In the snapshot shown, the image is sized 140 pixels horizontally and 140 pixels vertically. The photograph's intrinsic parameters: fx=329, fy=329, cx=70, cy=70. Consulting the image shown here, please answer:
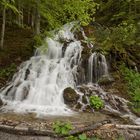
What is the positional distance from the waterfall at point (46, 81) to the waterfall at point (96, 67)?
0.66m

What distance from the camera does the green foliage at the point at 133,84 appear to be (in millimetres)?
12984

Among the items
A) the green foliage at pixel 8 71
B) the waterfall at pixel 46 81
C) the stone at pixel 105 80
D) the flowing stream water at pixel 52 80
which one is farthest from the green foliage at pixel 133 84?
the green foliage at pixel 8 71

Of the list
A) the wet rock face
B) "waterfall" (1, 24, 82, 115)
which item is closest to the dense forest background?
"waterfall" (1, 24, 82, 115)

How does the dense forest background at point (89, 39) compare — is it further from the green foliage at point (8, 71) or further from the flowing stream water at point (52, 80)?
the flowing stream water at point (52, 80)

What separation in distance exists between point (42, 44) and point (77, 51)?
1679mm

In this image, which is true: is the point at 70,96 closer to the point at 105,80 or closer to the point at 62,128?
the point at 105,80

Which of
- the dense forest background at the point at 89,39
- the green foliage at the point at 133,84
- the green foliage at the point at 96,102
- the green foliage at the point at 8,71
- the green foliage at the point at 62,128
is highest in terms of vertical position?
the dense forest background at the point at 89,39

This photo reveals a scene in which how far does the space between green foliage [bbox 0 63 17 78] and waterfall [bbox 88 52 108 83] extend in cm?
342

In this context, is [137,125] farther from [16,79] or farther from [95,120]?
[16,79]

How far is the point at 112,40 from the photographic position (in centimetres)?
1700

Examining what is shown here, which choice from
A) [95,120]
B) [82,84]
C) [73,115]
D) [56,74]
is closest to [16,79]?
[56,74]

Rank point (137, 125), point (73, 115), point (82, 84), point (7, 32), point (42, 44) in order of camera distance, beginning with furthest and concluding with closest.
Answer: point (7, 32)
point (42, 44)
point (82, 84)
point (73, 115)
point (137, 125)

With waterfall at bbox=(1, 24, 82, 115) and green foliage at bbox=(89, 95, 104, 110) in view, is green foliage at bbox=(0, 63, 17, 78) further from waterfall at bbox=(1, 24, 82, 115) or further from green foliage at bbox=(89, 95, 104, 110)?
green foliage at bbox=(89, 95, 104, 110)

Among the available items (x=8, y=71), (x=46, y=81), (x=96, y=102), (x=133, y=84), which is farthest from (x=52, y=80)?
(x=133, y=84)
